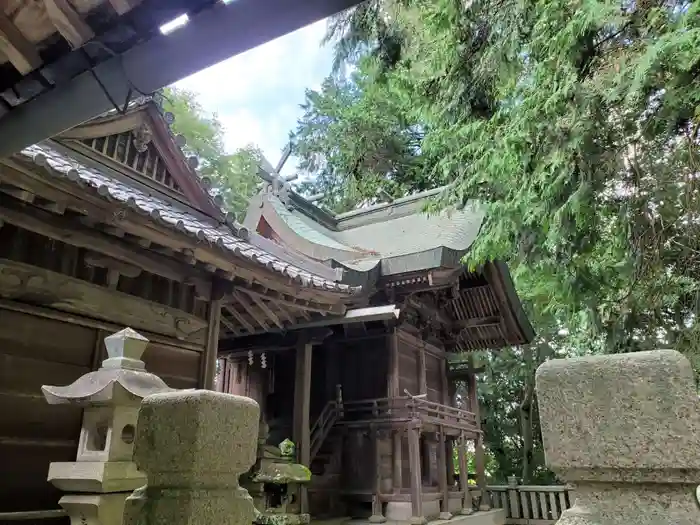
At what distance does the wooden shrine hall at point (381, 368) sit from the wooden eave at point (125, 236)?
173 centimetres

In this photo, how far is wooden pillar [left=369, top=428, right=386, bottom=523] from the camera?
8.21 m

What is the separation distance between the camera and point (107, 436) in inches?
123

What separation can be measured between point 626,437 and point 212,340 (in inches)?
191

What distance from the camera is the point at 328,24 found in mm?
5648

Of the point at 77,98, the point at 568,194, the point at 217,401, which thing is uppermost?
the point at 568,194

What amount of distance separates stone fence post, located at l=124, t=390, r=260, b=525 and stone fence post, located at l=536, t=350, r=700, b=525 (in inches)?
35.5

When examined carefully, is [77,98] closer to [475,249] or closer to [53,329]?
[53,329]

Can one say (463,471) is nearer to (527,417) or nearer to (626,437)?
(527,417)

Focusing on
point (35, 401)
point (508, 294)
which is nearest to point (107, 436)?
point (35, 401)

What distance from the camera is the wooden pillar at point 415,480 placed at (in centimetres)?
812

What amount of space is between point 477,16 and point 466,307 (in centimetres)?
748

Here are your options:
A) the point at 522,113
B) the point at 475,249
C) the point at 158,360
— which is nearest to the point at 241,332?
the point at 158,360

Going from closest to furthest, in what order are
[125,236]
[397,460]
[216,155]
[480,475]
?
1. [125,236]
2. [397,460]
3. [480,475]
4. [216,155]

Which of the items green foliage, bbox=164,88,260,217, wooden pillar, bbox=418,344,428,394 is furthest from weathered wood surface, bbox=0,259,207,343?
green foliage, bbox=164,88,260,217
